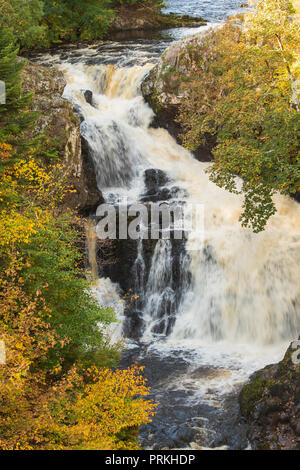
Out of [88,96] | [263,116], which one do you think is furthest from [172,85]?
[263,116]

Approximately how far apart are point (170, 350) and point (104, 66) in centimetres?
1865

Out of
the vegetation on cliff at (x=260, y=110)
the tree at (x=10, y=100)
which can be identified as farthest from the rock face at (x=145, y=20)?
the tree at (x=10, y=100)

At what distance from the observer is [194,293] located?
17125 millimetres

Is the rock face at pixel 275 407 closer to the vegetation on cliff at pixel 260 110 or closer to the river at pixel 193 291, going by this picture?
the river at pixel 193 291

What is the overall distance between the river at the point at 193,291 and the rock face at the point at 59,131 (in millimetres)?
1337

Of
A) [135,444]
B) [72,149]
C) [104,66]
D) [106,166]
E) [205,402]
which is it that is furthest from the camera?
[104,66]

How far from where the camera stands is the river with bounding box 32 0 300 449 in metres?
12.3

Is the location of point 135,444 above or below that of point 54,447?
below

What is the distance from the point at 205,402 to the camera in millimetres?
12414

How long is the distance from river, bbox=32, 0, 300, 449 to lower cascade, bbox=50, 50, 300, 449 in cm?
4

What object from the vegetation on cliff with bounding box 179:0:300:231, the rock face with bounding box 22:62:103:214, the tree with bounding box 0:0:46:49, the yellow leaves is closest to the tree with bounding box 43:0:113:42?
the tree with bounding box 0:0:46:49

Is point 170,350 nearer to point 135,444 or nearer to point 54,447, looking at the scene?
point 135,444

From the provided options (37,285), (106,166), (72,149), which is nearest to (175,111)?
(106,166)

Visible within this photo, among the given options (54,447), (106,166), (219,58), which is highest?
(219,58)
